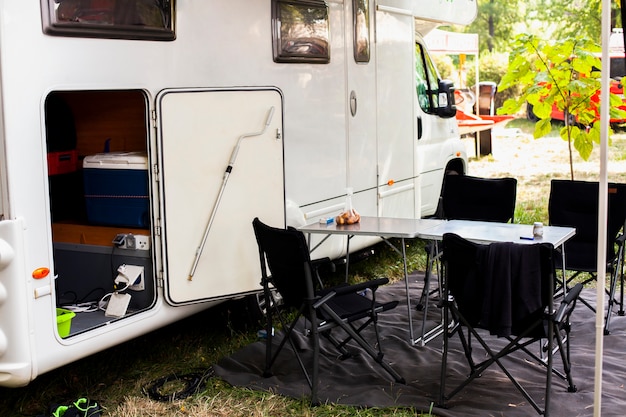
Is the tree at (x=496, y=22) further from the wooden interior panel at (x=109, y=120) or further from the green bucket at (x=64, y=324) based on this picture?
the green bucket at (x=64, y=324)

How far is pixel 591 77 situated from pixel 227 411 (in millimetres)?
4276

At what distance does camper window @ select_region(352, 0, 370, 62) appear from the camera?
232 inches

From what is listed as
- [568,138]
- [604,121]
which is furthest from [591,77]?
[604,121]

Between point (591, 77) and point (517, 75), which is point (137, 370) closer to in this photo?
point (517, 75)

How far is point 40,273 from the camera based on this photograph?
368 centimetres

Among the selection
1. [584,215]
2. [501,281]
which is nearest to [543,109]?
[584,215]

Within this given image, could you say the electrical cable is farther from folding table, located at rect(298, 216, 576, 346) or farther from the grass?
folding table, located at rect(298, 216, 576, 346)

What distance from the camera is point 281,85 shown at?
16.8ft

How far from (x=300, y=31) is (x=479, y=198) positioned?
1.85m

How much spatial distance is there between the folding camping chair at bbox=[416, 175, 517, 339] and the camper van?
22.3 inches

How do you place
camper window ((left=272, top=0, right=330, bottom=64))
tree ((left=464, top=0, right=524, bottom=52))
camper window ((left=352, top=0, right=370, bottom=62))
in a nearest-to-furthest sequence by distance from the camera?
camper window ((left=272, top=0, right=330, bottom=64)) < camper window ((left=352, top=0, right=370, bottom=62)) < tree ((left=464, top=0, right=524, bottom=52))

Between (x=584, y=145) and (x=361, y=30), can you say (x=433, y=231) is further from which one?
(x=584, y=145)

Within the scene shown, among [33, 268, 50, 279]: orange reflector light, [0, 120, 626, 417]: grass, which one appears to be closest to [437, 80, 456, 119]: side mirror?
[0, 120, 626, 417]: grass

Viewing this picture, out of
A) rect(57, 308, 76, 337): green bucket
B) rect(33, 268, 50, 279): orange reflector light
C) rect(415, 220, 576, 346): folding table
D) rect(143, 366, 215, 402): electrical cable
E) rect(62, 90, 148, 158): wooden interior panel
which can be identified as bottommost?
rect(143, 366, 215, 402): electrical cable
